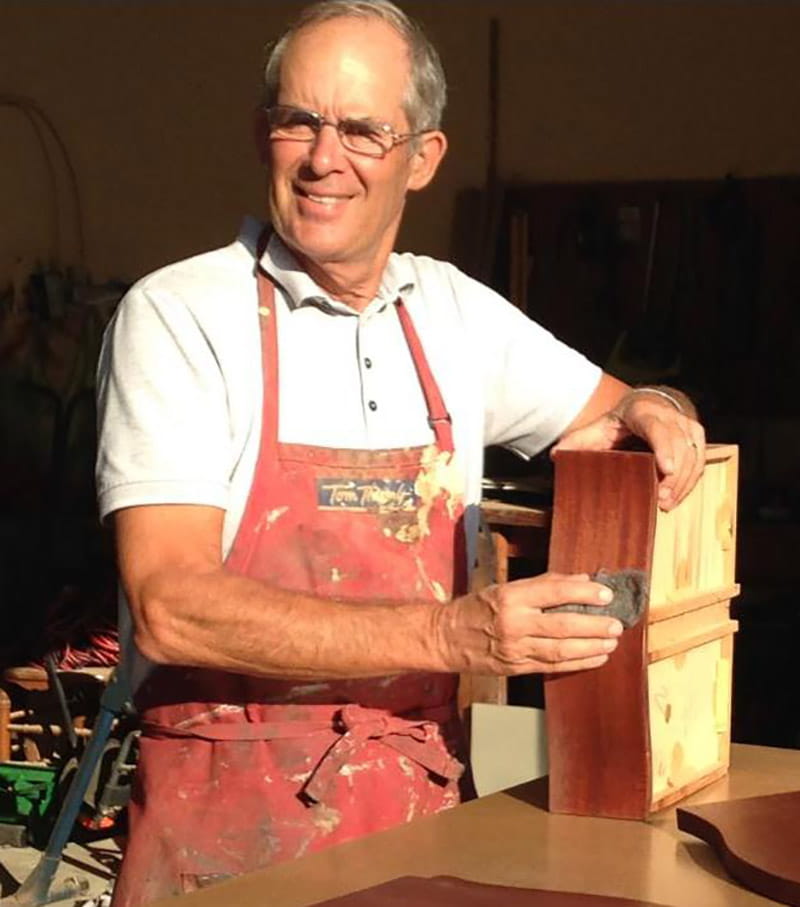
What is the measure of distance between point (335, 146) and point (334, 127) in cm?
3

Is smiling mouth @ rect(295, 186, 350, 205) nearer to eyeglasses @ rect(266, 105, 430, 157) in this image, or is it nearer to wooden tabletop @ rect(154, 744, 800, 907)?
eyeglasses @ rect(266, 105, 430, 157)

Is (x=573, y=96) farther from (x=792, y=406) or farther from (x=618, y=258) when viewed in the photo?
(x=792, y=406)

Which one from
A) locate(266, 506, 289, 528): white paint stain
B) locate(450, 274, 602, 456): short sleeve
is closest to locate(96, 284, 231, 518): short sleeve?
locate(266, 506, 289, 528): white paint stain

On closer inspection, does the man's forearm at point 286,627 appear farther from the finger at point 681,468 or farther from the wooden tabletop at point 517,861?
the finger at point 681,468

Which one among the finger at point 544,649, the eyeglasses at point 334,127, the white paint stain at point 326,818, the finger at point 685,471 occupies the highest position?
the eyeglasses at point 334,127

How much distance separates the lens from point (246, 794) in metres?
2.88

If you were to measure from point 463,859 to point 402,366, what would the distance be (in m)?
0.87

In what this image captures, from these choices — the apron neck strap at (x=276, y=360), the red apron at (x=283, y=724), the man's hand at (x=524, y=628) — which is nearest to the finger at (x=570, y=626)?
the man's hand at (x=524, y=628)

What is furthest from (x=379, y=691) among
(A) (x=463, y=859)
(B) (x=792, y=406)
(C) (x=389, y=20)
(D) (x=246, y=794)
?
(B) (x=792, y=406)

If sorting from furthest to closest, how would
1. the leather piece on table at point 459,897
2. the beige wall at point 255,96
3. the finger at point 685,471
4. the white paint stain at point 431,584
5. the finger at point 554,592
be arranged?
the beige wall at point 255,96, the white paint stain at point 431,584, the finger at point 685,471, the finger at point 554,592, the leather piece on table at point 459,897

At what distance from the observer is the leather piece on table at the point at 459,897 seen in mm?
2262

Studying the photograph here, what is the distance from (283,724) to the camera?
2895mm

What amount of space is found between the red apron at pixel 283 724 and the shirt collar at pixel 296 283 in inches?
1.1

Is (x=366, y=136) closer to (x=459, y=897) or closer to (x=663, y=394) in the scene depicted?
(x=663, y=394)
